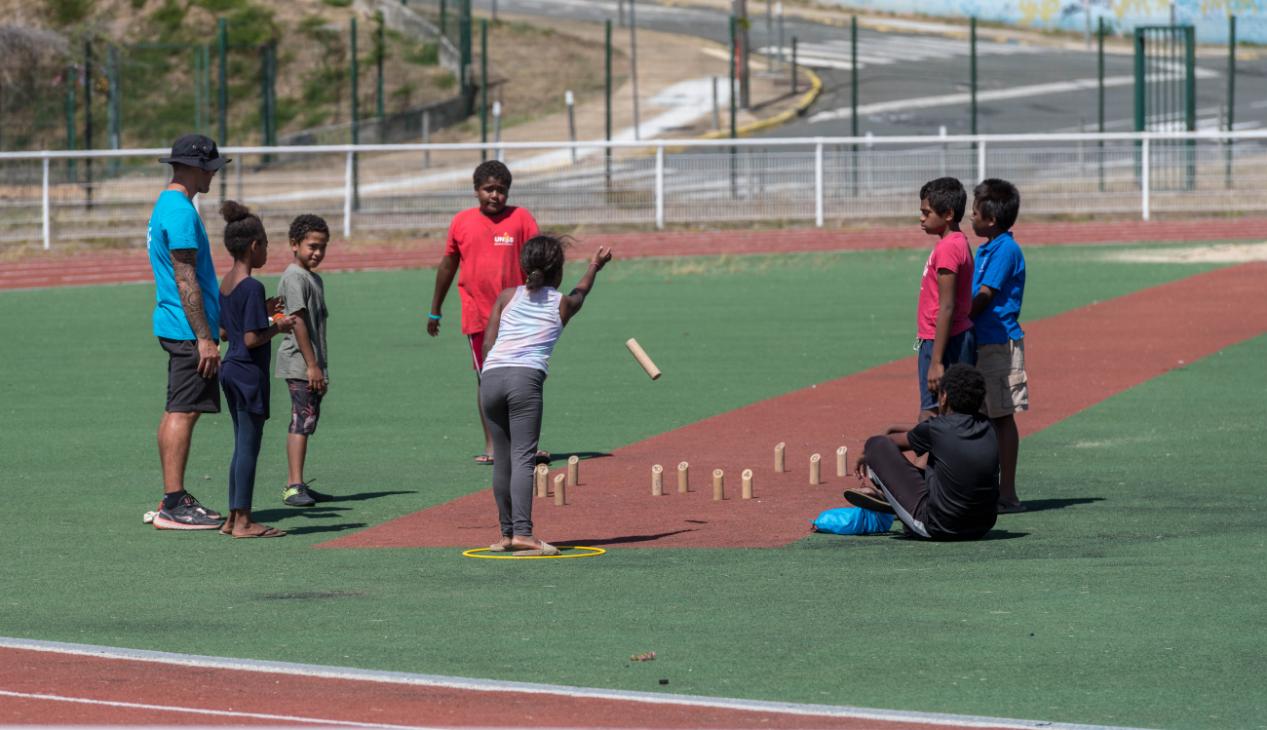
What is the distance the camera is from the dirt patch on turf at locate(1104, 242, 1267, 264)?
1101 inches

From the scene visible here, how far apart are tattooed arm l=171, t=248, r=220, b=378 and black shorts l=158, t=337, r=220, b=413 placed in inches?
7.5

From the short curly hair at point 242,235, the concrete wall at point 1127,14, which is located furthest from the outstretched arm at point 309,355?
the concrete wall at point 1127,14

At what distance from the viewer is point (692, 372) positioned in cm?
1717

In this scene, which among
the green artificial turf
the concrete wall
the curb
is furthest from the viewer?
the concrete wall

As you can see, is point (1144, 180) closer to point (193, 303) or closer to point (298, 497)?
point (298, 497)

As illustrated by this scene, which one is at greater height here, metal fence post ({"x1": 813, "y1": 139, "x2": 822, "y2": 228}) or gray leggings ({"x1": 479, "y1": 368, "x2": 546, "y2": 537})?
metal fence post ({"x1": 813, "y1": 139, "x2": 822, "y2": 228})

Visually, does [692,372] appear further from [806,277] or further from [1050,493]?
[806,277]

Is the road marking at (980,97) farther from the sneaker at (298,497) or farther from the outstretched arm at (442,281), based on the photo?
the sneaker at (298,497)

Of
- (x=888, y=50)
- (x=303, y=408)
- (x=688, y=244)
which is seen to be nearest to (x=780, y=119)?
(x=888, y=50)

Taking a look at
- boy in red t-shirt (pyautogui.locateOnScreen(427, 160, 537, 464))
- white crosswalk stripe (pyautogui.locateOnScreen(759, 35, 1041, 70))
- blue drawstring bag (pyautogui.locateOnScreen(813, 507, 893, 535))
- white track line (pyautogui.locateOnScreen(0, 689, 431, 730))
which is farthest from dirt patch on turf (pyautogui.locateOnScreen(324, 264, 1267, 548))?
white crosswalk stripe (pyautogui.locateOnScreen(759, 35, 1041, 70))

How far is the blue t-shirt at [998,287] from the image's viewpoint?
1070 cm

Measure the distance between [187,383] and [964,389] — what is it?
12.8ft

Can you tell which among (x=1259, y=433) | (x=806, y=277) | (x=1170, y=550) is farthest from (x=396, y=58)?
(x=1170, y=550)

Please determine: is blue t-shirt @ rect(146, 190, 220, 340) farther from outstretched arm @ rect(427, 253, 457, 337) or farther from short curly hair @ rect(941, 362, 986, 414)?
short curly hair @ rect(941, 362, 986, 414)
